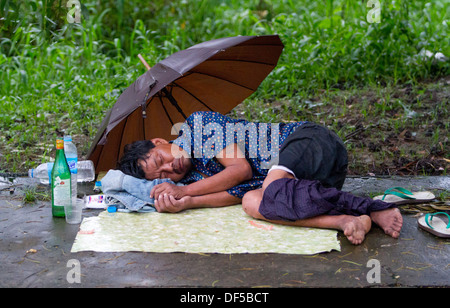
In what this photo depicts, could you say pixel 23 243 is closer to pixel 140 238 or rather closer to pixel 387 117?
pixel 140 238

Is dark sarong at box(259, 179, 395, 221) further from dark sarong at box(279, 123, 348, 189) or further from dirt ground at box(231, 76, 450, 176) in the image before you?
dirt ground at box(231, 76, 450, 176)

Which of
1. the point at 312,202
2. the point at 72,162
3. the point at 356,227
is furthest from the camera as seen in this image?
the point at 72,162

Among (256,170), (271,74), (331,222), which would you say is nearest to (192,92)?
(256,170)

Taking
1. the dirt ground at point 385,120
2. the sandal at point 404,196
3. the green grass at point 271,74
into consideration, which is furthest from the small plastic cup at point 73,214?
the dirt ground at point 385,120

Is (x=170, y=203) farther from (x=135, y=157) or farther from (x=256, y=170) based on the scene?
(x=256, y=170)

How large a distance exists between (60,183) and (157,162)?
63 cm

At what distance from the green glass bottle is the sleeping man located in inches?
17.5

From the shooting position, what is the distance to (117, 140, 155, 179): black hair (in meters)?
3.57

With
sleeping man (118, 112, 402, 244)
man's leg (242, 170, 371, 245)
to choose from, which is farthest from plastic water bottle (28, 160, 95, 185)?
man's leg (242, 170, 371, 245)

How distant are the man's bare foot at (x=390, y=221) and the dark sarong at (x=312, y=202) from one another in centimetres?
3

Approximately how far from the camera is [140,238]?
3.01 m

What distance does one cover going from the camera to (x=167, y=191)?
342 centimetres

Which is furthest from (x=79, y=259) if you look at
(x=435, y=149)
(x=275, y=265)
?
(x=435, y=149)
